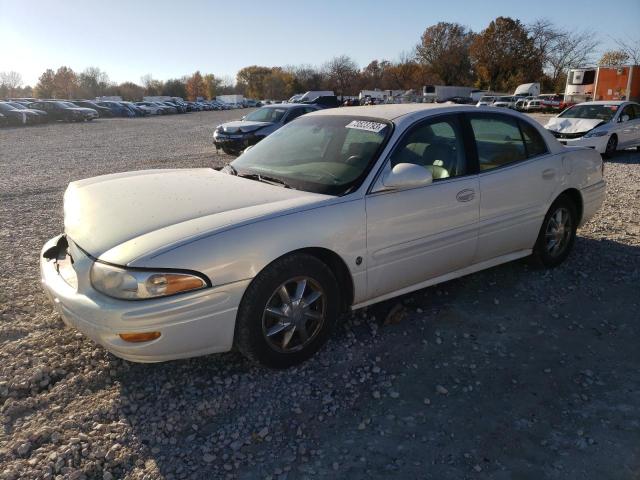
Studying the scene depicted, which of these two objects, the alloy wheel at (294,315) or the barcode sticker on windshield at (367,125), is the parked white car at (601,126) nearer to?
the barcode sticker on windshield at (367,125)

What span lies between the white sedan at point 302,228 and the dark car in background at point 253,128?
9568 millimetres

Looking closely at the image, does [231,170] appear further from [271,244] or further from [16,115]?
[16,115]

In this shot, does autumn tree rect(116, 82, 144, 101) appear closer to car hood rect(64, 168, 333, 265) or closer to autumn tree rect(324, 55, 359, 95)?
autumn tree rect(324, 55, 359, 95)

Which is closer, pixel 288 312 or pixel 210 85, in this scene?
pixel 288 312

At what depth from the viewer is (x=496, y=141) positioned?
4.12 metres

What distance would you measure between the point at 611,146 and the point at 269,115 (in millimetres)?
8923

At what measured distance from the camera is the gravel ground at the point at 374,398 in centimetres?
234

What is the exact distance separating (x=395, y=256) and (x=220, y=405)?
56.2 inches

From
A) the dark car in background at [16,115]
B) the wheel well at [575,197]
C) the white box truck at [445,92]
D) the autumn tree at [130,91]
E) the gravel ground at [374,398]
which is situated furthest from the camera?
the autumn tree at [130,91]

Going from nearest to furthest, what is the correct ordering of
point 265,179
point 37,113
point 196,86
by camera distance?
point 265,179, point 37,113, point 196,86

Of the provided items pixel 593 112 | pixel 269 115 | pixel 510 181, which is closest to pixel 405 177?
pixel 510 181

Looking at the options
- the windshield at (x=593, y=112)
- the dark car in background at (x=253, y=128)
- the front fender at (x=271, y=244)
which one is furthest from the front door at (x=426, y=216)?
the windshield at (x=593, y=112)

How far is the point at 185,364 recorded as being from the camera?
312 cm

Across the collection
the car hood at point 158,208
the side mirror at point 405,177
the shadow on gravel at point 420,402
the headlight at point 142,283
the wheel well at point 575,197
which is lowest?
the shadow on gravel at point 420,402
